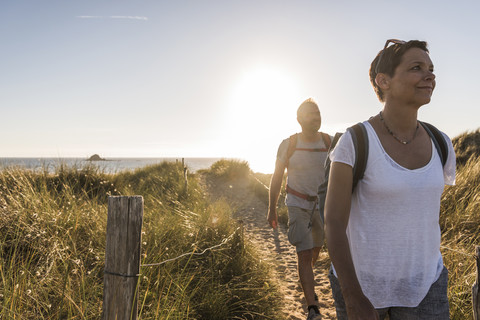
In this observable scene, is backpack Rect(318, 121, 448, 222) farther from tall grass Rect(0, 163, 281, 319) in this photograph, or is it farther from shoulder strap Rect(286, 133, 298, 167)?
shoulder strap Rect(286, 133, 298, 167)

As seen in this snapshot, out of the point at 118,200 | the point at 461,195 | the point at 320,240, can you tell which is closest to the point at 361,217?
the point at 118,200

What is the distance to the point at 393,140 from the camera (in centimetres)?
169

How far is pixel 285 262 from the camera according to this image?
6.07 metres

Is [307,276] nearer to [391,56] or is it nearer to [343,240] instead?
[343,240]

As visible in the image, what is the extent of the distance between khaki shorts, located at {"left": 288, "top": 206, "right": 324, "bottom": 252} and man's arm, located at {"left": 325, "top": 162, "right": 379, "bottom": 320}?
7.24 ft

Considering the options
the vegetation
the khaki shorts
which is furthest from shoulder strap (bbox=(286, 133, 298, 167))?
the vegetation

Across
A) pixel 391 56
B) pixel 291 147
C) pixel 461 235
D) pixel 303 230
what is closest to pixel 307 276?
pixel 303 230

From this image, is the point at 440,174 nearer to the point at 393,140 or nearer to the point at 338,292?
the point at 393,140

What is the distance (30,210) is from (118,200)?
3.65 meters

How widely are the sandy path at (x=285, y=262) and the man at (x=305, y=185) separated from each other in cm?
49

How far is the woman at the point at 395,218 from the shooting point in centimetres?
155

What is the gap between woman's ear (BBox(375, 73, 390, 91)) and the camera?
1.75 metres

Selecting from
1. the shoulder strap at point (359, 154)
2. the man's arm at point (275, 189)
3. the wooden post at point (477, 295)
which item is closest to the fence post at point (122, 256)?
the shoulder strap at point (359, 154)

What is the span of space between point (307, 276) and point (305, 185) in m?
1.03
